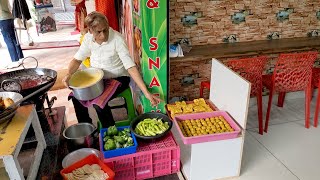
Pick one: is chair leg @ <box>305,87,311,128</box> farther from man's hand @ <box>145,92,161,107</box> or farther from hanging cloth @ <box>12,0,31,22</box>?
hanging cloth @ <box>12,0,31,22</box>

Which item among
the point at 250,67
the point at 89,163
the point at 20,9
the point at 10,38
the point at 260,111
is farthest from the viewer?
the point at 20,9

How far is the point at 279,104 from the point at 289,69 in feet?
2.81

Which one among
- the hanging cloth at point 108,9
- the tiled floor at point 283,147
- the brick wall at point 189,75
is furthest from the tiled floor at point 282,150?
the hanging cloth at point 108,9

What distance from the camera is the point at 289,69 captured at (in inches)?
106

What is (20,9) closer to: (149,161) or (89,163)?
(89,163)

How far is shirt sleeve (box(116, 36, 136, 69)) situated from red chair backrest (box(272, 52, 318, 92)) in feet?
4.84

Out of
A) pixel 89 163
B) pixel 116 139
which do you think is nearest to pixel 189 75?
pixel 116 139

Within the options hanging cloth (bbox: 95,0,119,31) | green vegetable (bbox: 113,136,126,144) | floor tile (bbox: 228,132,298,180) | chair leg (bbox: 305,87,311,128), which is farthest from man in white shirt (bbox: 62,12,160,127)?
chair leg (bbox: 305,87,311,128)

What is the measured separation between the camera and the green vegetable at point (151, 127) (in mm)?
2216

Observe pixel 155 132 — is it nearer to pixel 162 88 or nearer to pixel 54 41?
pixel 162 88

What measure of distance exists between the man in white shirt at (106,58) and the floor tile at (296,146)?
50.6 inches

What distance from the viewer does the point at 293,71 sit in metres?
2.71

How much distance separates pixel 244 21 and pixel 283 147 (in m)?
1.62

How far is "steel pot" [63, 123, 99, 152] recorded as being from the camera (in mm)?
2322
